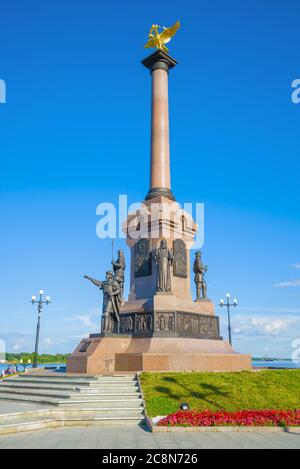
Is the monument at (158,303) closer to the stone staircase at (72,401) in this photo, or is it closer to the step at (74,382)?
the step at (74,382)

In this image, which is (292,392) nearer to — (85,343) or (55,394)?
(55,394)

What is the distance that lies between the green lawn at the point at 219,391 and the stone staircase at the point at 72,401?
0.53m

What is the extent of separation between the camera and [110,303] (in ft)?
62.6

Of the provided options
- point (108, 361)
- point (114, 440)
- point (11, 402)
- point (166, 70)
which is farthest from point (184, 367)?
point (166, 70)

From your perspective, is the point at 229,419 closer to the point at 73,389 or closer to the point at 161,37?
the point at 73,389

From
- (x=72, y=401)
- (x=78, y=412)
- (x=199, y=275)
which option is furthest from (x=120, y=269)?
(x=78, y=412)

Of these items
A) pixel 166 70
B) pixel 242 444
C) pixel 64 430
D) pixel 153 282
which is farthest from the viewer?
pixel 166 70

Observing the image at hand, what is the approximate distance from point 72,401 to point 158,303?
23.4ft

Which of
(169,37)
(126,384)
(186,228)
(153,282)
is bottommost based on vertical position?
(126,384)

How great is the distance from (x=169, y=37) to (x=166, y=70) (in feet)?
7.20

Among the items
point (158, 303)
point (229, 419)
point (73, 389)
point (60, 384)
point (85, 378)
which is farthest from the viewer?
point (158, 303)

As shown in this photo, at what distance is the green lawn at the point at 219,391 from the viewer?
37.1 feet

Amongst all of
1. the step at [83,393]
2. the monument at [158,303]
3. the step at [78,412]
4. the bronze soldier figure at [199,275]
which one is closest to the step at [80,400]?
the step at [83,393]

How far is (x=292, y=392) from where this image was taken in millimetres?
13062
